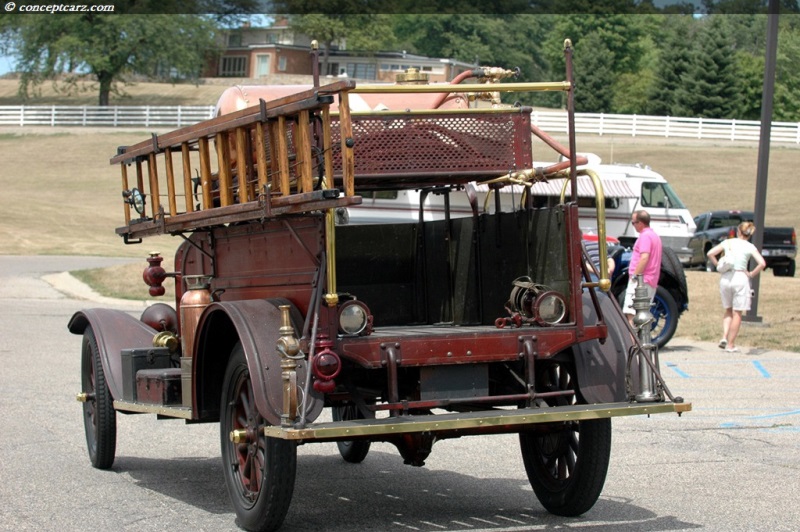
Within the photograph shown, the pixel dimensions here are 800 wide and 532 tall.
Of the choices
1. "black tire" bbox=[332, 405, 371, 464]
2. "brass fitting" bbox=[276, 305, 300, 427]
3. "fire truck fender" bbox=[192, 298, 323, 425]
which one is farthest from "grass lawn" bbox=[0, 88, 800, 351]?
"brass fitting" bbox=[276, 305, 300, 427]

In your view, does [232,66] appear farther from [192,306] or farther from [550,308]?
[550,308]

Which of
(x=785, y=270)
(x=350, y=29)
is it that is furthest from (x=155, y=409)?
(x=350, y=29)

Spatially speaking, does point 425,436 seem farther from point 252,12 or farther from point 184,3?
point 252,12

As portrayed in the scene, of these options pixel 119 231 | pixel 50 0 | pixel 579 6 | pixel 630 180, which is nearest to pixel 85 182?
pixel 50 0

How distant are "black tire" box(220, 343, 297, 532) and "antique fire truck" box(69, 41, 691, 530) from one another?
0.4 inches

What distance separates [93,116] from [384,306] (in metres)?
60.3

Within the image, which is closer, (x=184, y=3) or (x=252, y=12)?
(x=184, y=3)

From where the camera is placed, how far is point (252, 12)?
337 ft

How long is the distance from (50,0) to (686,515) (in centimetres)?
7296

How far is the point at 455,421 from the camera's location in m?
5.62

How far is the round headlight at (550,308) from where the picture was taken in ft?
20.4

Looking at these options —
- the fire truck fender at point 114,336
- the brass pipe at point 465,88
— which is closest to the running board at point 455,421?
the brass pipe at point 465,88

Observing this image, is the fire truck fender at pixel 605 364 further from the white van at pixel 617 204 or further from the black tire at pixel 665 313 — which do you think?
the white van at pixel 617 204

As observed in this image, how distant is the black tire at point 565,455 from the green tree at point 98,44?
67269 millimetres
